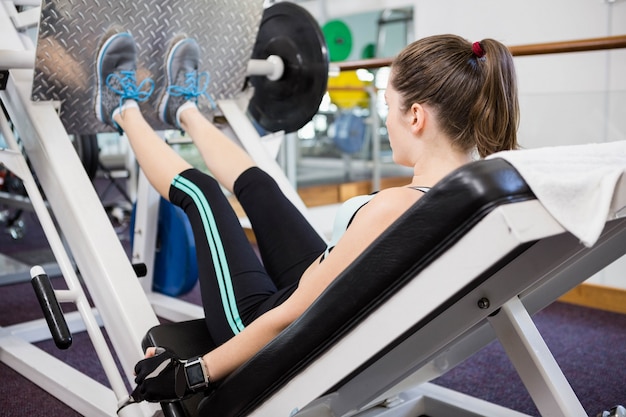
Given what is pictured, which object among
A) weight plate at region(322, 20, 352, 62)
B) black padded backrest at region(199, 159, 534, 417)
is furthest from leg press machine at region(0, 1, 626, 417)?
weight plate at region(322, 20, 352, 62)

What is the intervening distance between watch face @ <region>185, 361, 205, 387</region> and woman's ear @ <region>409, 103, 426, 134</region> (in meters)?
0.59

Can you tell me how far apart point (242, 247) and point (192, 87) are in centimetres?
82

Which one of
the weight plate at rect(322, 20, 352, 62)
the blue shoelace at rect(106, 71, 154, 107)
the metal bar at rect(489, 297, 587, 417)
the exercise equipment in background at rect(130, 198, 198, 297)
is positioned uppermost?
the blue shoelace at rect(106, 71, 154, 107)

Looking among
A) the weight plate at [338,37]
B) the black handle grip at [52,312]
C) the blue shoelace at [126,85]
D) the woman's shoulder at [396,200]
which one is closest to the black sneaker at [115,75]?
the blue shoelace at [126,85]

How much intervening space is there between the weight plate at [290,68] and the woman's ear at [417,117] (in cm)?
112

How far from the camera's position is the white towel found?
78cm

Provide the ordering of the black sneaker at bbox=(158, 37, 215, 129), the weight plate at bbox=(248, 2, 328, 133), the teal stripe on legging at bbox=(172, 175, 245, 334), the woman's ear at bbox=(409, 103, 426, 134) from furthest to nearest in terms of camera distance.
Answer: the weight plate at bbox=(248, 2, 328, 133) → the black sneaker at bbox=(158, 37, 215, 129) → the teal stripe on legging at bbox=(172, 175, 245, 334) → the woman's ear at bbox=(409, 103, 426, 134)

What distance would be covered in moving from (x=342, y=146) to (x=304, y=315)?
4.51 metres

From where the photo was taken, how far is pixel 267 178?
1742 millimetres

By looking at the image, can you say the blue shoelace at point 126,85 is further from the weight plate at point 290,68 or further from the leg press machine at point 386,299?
the weight plate at point 290,68

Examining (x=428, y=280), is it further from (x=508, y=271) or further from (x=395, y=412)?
(x=395, y=412)

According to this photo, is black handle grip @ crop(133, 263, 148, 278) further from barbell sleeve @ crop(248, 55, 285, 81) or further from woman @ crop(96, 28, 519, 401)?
barbell sleeve @ crop(248, 55, 285, 81)

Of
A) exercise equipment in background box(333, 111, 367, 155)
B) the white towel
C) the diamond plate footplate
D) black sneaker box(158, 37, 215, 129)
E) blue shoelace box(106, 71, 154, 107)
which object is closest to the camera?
the white towel

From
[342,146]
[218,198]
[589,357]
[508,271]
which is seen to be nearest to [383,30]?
[342,146]
